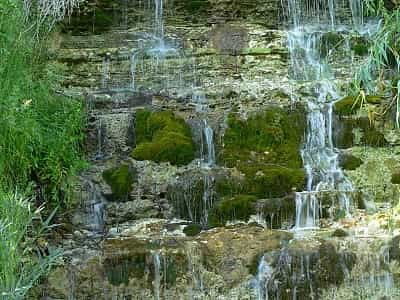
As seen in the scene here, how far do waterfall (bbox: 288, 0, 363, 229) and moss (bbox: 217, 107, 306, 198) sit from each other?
144mm

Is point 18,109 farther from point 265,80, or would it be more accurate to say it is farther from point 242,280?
point 265,80

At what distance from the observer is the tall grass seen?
4.24 metres

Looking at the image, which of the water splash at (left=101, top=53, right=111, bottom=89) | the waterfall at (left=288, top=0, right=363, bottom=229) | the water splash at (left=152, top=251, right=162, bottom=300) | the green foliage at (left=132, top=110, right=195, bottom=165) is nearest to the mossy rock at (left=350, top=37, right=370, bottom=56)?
the waterfall at (left=288, top=0, right=363, bottom=229)

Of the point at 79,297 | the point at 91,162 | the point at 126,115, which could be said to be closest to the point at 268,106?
the point at 126,115

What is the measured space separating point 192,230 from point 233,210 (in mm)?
501

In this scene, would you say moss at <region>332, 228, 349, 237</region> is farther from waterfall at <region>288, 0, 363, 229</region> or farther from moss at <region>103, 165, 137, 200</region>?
moss at <region>103, 165, 137, 200</region>

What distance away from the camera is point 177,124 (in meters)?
8.30

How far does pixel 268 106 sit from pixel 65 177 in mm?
3015

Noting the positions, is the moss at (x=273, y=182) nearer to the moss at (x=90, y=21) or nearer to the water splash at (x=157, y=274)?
the water splash at (x=157, y=274)

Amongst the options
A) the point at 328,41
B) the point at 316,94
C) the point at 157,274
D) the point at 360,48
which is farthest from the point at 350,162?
the point at 157,274

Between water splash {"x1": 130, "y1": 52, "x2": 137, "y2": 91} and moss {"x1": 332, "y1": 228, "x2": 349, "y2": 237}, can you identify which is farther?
water splash {"x1": 130, "y1": 52, "x2": 137, "y2": 91}

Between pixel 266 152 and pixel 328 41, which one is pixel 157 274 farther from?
pixel 328 41

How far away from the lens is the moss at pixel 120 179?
7.56m

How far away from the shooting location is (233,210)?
281 inches
